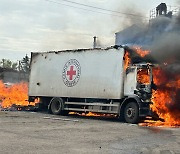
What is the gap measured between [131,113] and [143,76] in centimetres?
180

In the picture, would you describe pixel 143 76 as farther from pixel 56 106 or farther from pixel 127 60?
pixel 56 106

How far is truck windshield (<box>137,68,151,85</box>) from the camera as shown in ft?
52.1

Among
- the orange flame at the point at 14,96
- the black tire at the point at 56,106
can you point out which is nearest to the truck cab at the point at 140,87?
the black tire at the point at 56,106

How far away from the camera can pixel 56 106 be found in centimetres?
2011

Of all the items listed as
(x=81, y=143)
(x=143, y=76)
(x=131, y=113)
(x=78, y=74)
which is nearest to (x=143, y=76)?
(x=143, y=76)

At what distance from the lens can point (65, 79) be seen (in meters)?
19.6

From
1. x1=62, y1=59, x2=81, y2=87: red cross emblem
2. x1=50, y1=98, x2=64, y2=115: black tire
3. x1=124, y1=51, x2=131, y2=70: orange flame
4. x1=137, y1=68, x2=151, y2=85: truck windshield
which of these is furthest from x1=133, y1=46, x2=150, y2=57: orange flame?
x1=50, y1=98, x2=64, y2=115: black tire

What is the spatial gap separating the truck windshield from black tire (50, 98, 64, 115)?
213 inches

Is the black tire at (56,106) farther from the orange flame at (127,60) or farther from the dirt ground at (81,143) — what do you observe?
the dirt ground at (81,143)

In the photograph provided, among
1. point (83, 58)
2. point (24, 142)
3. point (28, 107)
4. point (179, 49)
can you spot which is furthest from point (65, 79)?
point (24, 142)

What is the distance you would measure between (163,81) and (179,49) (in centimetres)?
166

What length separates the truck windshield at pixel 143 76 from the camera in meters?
15.9

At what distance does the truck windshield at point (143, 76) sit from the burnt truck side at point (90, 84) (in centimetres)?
7

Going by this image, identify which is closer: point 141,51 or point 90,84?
point 141,51
